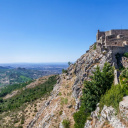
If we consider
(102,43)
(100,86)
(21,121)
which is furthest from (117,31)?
(21,121)

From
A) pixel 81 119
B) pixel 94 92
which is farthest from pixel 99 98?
pixel 81 119

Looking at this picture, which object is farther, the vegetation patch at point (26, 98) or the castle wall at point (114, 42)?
the vegetation patch at point (26, 98)

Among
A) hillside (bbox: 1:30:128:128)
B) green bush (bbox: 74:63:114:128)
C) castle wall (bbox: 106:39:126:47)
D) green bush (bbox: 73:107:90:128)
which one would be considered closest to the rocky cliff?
hillside (bbox: 1:30:128:128)

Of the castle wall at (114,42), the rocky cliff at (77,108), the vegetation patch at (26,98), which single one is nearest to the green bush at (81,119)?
the rocky cliff at (77,108)

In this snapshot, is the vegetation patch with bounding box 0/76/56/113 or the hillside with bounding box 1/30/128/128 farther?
the vegetation patch with bounding box 0/76/56/113

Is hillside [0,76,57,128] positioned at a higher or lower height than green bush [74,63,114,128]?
lower

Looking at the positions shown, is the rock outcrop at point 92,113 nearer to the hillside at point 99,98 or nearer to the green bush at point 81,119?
the hillside at point 99,98

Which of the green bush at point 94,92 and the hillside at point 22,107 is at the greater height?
Answer: the green bush at point 94,92

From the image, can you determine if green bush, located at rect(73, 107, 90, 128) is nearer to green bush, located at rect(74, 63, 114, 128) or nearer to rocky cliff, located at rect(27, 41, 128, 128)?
green bush, located at rect(74, 63, 114, 128)

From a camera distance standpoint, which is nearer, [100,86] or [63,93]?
[100,86]

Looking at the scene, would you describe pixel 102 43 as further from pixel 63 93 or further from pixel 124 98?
pixel 124 98

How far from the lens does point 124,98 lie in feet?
53.4

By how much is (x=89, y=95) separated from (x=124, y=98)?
7851mm

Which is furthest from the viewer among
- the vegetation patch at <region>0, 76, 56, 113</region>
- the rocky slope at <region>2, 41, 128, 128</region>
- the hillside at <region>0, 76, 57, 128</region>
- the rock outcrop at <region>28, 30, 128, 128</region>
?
the vegetation patch at <region>0, 76, 56, 113</region>
